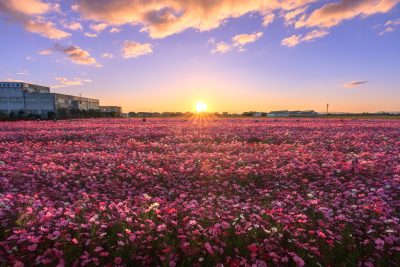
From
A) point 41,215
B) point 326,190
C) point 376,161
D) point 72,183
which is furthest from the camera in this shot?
point 376,161

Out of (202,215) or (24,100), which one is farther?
(24,100)

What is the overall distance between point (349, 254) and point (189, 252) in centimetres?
270

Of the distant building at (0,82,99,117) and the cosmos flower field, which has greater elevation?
the distant building at (0,82,99,117)

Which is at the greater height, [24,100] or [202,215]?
[24,100]

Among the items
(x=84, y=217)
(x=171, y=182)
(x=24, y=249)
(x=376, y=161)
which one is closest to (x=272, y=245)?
(x=84, y=217)

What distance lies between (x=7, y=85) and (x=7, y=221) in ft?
420

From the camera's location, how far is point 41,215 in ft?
20.5

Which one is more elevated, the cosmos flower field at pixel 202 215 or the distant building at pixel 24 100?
the distant building at pixel 24 100

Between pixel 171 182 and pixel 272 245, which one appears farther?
pixel 171 182

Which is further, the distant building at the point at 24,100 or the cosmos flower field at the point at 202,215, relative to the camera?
the distant building at the point at 24,100

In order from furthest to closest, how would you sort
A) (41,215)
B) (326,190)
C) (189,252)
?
1. (326,190)
2. (41,215)
3. (189,252)

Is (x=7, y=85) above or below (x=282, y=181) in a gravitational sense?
above

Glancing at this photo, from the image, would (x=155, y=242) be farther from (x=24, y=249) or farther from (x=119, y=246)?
(x=24, y=249)

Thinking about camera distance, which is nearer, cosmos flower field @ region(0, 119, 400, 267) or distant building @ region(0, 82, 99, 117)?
cosmos flower field @ region(0, 119, 400, 267)
